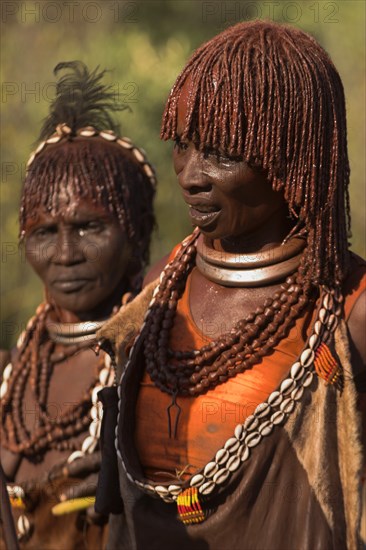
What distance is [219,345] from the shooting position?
4008 millimetres

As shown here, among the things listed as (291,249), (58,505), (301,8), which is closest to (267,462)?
(291,249)

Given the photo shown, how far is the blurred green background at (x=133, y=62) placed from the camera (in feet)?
29.0

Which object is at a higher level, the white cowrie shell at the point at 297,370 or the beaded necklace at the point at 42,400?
the white cowrie shell at the point at 297,370

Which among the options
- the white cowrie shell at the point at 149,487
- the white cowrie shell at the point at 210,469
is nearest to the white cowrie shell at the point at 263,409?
the white cowrie shell at the point at 210,469

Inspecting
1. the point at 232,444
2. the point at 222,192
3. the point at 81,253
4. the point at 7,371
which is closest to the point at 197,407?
the point at 232,444

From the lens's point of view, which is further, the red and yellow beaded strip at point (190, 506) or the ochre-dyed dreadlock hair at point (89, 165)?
the ochre-dyed dreadlock hair at point (89, 165)

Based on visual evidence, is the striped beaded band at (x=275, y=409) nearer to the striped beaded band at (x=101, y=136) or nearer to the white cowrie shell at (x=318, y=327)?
the white cowrie shell at (x=318, y=327)

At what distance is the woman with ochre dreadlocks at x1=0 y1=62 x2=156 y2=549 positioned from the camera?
544 centimetres

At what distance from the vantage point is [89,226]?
561 centimetres

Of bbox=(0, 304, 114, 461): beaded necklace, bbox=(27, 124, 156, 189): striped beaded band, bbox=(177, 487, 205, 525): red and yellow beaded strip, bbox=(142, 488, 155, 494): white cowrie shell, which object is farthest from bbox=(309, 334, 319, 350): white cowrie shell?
bbox=(27, 124, 156, 189): striped beaded band

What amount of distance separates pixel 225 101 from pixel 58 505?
2.23 m

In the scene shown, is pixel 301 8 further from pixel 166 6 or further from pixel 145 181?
pixel 145 181

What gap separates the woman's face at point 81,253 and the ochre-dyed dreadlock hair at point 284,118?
69.0 inches

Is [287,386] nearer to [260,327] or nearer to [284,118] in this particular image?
[260,327]
